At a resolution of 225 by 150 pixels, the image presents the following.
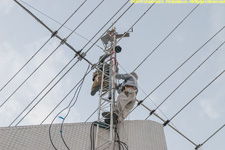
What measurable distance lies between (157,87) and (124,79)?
1069 mm

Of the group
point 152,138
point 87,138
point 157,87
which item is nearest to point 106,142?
point 87,138

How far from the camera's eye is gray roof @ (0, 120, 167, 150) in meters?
4.49

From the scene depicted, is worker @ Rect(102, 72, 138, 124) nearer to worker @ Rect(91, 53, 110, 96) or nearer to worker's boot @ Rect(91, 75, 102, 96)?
worker @ Rect(91, 53, 110, 96)

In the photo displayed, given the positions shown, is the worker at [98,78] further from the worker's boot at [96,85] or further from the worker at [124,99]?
the worker at [124,99]

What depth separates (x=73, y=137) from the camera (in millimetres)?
4820

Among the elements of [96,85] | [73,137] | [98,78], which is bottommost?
[73,137]

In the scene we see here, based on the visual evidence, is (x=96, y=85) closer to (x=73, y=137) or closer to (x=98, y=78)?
(x=98, y=78)

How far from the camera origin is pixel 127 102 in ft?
16.8

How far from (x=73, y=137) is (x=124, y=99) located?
138 centimetres

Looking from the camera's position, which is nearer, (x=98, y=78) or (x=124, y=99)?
(x=124, y=99)

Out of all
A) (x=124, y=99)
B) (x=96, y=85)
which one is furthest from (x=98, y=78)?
(x=124, y=99)

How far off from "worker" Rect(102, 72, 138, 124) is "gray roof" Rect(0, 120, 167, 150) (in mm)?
318

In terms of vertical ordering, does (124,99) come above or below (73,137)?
above

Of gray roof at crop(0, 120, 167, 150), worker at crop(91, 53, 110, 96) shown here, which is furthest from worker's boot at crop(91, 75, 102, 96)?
gray roof at crop(0, 120, 167, 150)
